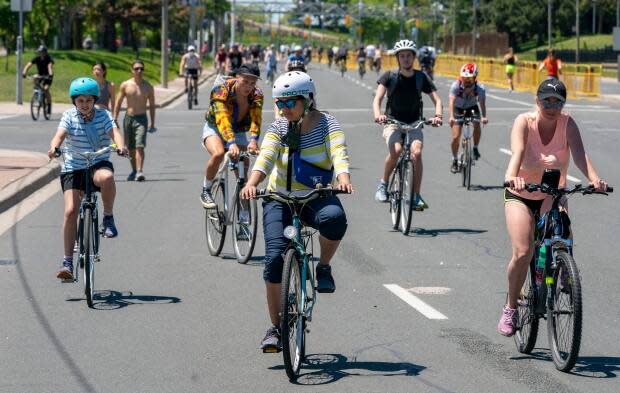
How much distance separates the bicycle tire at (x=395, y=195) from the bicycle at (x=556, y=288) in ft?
19.9

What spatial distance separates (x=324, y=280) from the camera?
8.37 metres

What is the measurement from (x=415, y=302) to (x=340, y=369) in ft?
7.82

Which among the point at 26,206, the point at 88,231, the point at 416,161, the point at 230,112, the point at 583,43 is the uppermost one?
the point at 583,43

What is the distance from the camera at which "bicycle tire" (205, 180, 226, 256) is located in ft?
41.8

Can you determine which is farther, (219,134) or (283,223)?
(219,134)

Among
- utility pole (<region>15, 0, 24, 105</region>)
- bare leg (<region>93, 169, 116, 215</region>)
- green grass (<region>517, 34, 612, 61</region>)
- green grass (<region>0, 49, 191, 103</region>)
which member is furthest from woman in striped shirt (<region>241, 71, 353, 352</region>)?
green grass (<region>517, 34, 612, 61</region>)

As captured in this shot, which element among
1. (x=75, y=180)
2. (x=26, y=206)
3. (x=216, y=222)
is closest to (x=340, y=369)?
(x=75, y=180)

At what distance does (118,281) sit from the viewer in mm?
11344

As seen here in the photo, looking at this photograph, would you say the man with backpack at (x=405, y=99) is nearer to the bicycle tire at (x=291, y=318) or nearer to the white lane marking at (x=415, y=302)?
the white lane marking at (x=415, y=302)

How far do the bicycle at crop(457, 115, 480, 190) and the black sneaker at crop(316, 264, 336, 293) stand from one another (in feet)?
34.4

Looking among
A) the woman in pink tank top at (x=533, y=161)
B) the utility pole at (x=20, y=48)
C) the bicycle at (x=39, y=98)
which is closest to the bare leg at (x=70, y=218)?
the woman in pink tank top at (x=533, y=161)

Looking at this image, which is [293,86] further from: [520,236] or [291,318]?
[520,236]

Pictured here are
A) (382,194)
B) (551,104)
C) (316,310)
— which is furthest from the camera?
(382,194)

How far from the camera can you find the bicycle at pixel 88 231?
10.1 meters
